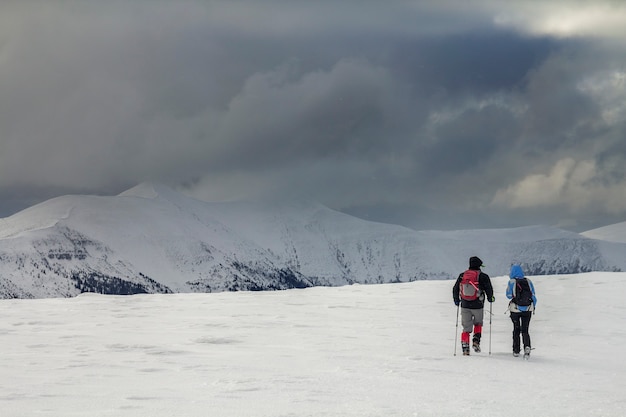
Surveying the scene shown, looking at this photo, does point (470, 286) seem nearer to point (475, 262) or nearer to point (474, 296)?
point (474, 296)

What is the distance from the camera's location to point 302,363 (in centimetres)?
1844

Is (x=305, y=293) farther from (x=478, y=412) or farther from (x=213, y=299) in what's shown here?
(x=478, y=412)

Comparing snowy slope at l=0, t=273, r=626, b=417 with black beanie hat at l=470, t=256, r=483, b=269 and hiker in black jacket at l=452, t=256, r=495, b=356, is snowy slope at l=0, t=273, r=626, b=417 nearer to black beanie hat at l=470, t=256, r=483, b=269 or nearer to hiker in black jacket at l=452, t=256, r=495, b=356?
hiker in black jacket at l=452, t=256, r=495, b=356

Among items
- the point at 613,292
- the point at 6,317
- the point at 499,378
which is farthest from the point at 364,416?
the point at 613,292

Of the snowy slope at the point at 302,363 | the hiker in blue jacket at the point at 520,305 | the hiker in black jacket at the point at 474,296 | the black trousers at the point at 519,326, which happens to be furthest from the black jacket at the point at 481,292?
the snowy slope at the point at 302,363

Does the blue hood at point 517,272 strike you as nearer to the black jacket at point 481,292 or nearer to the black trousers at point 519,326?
the black jacket at point 481,292

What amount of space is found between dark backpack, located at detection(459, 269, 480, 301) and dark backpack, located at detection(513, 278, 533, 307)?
963 mm

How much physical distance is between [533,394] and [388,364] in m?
4.52

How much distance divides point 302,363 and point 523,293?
6.02 m

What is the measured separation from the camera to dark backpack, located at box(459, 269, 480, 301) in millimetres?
20672

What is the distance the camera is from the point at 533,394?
14.4m

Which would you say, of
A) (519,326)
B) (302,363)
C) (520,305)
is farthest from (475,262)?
(302,363)

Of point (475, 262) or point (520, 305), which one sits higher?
point (475, 262)

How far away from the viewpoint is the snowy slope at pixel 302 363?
1325cm
